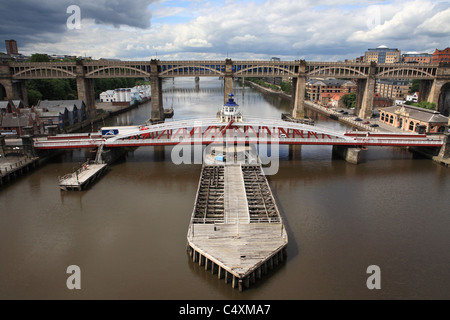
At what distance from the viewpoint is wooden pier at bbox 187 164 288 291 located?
635 inches

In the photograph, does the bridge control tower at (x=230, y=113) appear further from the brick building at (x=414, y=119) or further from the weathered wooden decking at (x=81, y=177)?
the brick building at (x=414, y=119)

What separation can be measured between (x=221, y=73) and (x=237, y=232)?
52.5m

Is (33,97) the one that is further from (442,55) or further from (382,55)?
(382,55)

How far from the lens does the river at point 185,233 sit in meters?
16.0

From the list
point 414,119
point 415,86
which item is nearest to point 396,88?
point 415,86

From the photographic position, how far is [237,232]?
1844 centimetres

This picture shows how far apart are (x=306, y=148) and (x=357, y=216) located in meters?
19.8

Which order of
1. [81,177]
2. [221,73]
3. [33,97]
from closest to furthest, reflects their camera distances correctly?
[81,177] → [33,97] → [221,73]

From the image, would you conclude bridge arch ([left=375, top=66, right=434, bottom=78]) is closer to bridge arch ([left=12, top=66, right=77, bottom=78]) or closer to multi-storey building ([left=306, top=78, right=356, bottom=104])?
multi-storey building ([left=306, top=78, right=356, bottom=104])

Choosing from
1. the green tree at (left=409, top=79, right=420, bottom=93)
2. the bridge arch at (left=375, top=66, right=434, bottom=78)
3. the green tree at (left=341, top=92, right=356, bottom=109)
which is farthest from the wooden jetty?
the green tree at (left=409, top=79, right=420, bottom=93)

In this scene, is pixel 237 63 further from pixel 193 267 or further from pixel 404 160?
pixel 193 267
